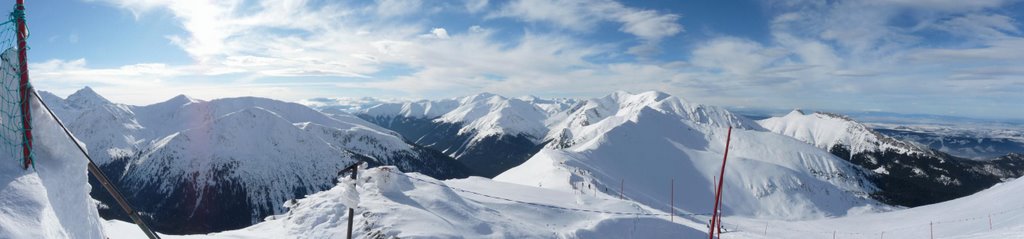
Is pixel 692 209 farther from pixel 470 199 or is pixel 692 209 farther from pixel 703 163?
pixel 470 199

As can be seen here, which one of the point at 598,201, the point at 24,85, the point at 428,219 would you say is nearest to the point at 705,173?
the point at 598,201

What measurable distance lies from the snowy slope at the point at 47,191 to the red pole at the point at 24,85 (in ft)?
0.55

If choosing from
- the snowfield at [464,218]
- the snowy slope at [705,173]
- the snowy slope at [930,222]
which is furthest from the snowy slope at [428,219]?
the snowy slope at [705,173]

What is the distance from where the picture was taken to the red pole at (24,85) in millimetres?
9281

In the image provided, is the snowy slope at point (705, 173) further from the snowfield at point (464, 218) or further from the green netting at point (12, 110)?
the green netting at point (12, 110)

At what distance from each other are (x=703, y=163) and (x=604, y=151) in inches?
1419

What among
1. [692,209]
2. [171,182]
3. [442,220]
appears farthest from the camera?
[171,182]

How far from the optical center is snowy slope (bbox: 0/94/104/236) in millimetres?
7965

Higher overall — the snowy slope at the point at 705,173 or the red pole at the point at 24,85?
the red pole at the point at 24,85

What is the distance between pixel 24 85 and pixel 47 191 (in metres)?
2.51

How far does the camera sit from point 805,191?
143750mm

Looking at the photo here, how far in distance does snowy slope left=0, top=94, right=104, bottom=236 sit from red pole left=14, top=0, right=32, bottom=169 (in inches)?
6.6

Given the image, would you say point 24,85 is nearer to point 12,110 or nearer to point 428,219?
point 12,110

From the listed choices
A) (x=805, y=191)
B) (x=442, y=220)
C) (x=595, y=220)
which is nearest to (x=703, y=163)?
(x=805, y=191)
